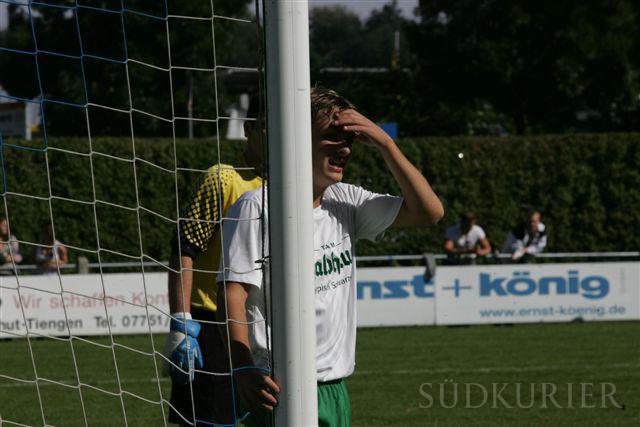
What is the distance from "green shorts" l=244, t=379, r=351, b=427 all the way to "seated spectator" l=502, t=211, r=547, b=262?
13.0 metres

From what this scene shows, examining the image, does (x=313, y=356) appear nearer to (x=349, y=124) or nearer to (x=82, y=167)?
(x=349, y=124)

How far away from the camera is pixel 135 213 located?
19.5 metres

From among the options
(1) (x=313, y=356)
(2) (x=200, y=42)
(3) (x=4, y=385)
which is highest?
(2) (x=200, y=42)

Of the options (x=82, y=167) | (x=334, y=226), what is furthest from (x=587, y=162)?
(x=334, y=226)

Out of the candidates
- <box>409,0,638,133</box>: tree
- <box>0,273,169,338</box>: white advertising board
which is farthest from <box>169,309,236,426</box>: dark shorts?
<box>409,0,638,133</box>: tree

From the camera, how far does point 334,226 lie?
3.62 meters

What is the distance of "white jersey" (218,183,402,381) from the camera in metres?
3.35

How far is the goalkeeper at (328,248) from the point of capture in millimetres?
3316

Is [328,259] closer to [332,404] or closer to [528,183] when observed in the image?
[332,404]

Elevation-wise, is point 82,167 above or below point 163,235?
above

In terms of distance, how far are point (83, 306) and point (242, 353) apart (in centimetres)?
1121

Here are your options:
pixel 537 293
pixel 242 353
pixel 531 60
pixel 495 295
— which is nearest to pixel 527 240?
pixel 537 293

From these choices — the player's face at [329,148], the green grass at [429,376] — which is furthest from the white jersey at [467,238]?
the player's face at [329,148]

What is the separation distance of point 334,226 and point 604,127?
30.1m
